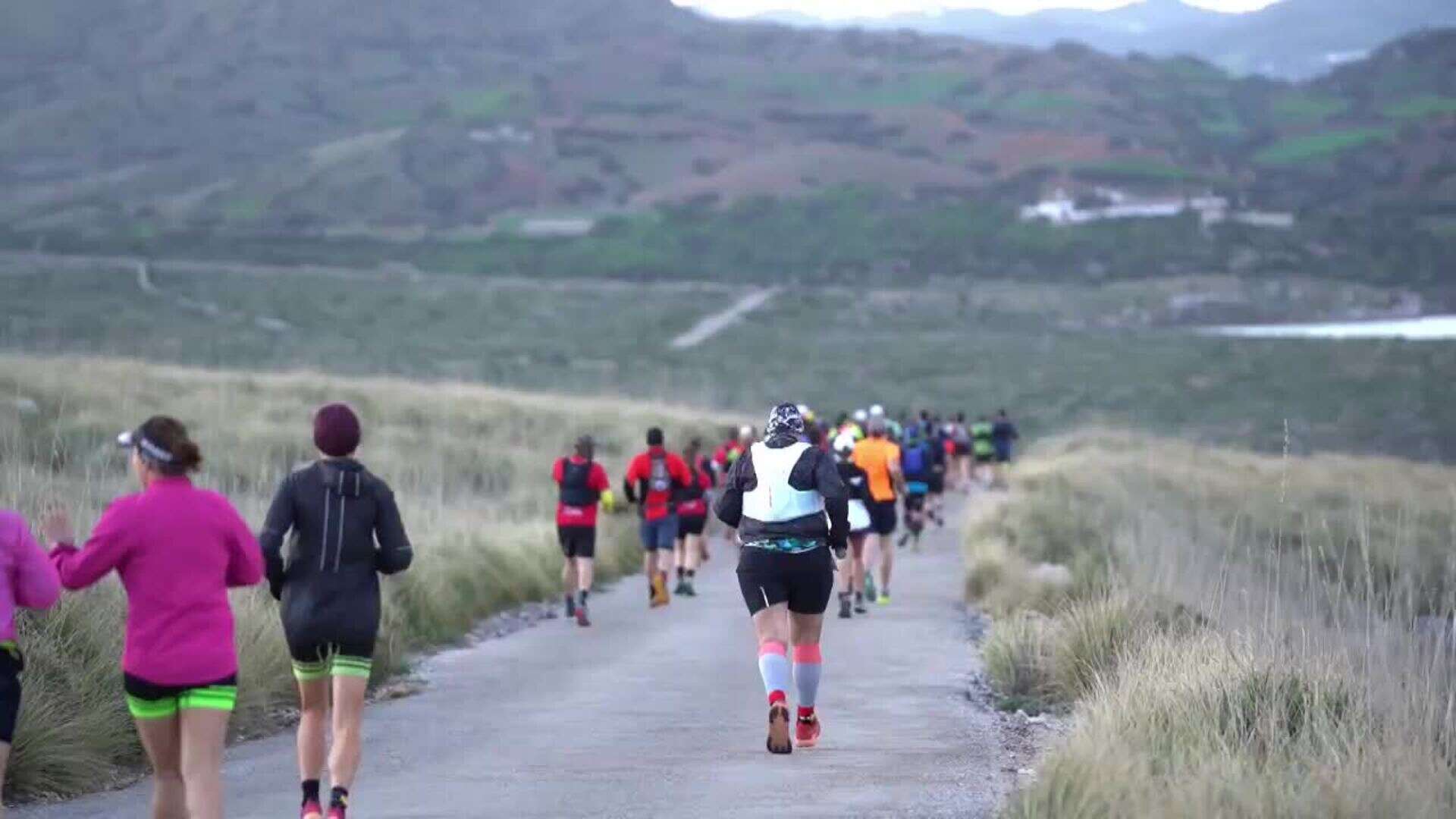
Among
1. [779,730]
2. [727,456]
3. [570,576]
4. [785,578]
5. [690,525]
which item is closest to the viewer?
[779,730]

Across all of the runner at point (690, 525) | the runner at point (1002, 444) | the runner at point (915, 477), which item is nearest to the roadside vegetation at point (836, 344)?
the runner at point (1002, 444)

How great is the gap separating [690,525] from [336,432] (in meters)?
14.0

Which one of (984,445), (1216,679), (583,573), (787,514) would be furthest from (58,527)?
(984,445)

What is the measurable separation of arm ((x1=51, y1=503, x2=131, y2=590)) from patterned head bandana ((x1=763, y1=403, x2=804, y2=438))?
4.78m

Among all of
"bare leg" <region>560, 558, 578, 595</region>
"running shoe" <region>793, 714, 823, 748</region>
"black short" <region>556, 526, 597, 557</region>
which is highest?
"black short" <region>556, 526, 597, 557</region>

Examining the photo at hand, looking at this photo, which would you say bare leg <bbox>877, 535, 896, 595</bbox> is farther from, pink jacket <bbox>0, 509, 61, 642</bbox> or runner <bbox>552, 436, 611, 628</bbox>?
pink jacket <bbox>0, 509, 61, 642</bbox>

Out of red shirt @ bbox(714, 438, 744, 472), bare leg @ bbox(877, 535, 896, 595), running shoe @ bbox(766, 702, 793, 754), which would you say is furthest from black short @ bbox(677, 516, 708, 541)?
running shoe @ bbox(766, 702, 793, 754)

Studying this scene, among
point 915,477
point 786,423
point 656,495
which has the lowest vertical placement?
point 915,477

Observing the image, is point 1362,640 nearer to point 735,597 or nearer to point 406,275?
point 735,597

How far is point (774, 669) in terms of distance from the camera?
38.6ft

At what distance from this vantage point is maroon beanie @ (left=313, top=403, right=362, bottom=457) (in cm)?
916

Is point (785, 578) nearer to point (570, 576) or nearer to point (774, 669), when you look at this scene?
point (774, 669)

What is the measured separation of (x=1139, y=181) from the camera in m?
145

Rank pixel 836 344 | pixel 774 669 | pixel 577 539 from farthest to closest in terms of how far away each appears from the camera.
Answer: pixel 836 344
pixel 577 539
pixel 774 669
